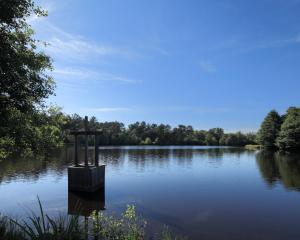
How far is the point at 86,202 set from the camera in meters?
24.2

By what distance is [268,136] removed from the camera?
3959 inches

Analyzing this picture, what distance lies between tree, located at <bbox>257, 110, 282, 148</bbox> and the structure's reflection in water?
82694 mm

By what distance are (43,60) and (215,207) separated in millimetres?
15818

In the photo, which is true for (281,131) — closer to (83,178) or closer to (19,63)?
(83,178)

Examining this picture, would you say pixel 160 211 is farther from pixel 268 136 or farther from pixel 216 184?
pixel 268 136

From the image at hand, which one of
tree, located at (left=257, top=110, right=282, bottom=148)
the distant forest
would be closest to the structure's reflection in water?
tree, located at (left=257, top=110, right=282, bottom=148)

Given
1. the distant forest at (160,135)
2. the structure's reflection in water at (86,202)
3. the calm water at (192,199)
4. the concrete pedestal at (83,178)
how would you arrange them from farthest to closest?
the distant forest at (160,135), the concrete pedestal at (83,178), the structure's reflection in water at (86,202), the calm water at (192,199)

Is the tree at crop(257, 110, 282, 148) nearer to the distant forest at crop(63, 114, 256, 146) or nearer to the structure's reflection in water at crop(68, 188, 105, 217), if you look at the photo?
the distant forest at crop(63, 114, 256, 146)

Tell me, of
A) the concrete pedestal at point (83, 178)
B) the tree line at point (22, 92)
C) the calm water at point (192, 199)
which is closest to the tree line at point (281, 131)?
the calm water at point (192, 199)

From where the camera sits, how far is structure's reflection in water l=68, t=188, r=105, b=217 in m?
21.5

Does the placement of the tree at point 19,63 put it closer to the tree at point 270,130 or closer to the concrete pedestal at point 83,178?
the concrete pedestal at point 83,178

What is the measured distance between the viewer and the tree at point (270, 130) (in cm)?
9981

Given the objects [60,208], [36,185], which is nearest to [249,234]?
[60,208]

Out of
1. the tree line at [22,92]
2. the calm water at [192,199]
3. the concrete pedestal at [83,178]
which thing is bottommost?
the calm water at [192,199]
